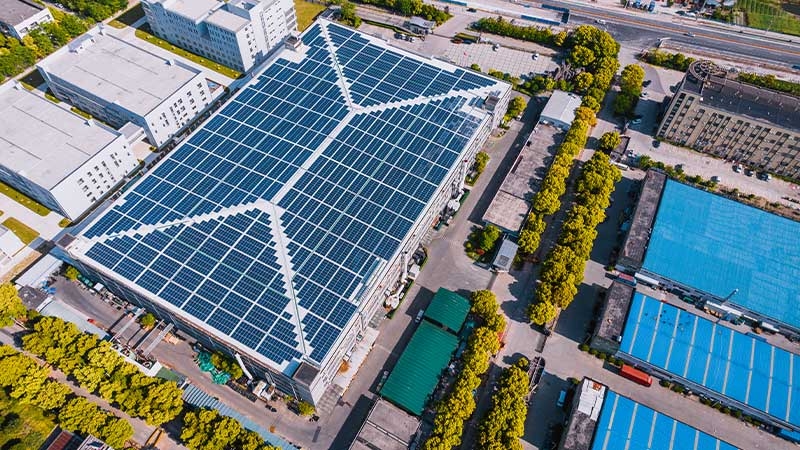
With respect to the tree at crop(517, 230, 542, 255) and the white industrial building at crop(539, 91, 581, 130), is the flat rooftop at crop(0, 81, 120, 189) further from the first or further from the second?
the white industrial building at crop(539, 91, 581, 130)

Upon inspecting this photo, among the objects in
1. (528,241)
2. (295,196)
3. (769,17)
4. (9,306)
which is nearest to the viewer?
(9,306)

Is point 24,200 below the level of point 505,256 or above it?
below

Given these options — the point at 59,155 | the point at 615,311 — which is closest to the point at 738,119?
the point at 615,311

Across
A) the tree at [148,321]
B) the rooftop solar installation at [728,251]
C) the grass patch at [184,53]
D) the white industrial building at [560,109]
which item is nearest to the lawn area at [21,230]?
the tree at [148,321]

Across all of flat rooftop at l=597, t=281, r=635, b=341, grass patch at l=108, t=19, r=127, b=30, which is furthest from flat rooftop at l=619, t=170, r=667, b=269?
grass patch at l=108, t=19, r=127, b=30

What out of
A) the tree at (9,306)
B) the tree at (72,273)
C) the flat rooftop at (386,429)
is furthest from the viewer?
the tree at (72,273)

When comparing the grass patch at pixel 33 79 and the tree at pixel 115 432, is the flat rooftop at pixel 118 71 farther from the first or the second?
the tree at pixel 115 432

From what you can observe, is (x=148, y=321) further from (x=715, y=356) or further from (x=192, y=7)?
(x=715, y=356)
